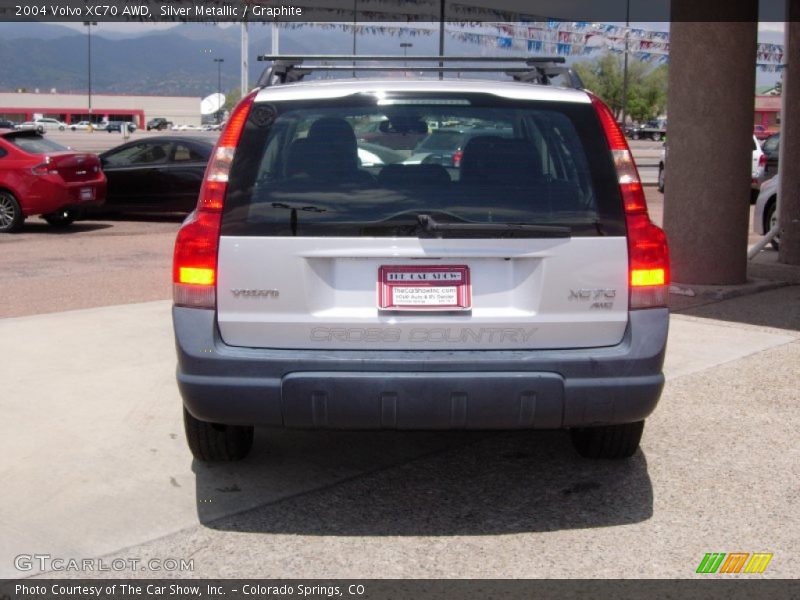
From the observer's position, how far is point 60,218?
654 inches

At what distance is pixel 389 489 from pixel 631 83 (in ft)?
359

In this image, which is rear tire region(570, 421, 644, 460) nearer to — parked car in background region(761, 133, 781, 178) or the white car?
the white car

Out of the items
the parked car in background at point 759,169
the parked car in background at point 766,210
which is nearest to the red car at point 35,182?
the parked car in background at point 766,210

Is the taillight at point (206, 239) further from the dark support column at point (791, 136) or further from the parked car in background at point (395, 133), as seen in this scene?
the dark support column at point (791, 136)

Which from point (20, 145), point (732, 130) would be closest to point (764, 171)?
point (732, 130)

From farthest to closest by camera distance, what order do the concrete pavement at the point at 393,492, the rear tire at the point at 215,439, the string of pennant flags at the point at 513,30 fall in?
the string of pennant flags at the point at 513,30 → the rear tire at the point at 215,439 → the concrete pavement at the point at 393,492

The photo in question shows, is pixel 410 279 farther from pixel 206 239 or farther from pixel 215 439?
pixel 215 439

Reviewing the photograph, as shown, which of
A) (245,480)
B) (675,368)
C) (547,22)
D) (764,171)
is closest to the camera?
(245,480)

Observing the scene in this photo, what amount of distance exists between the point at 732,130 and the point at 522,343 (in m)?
6.47

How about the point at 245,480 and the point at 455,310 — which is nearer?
the point at 455,310

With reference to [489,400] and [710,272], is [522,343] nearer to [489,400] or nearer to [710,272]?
[489,400]

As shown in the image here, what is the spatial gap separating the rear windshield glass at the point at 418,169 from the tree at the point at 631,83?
99581 millimetres

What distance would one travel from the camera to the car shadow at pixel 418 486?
4.39 meters

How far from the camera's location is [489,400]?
4102mm
